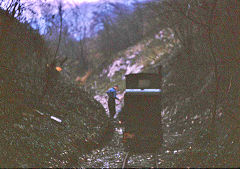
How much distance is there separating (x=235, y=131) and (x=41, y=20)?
11008 mm

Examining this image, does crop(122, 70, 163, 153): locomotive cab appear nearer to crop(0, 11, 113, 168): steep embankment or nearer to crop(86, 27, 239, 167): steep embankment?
crop(86, 27, 239, 167): steep embankment

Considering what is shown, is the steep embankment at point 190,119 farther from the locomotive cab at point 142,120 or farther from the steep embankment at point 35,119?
the steep embankment at point 35,119

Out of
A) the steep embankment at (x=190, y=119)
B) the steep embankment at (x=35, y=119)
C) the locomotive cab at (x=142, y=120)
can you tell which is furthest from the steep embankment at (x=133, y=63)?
the locomotive cab at (x=142, y=120)

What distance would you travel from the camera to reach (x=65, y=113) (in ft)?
55.5

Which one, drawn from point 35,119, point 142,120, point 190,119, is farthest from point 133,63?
point 35,119

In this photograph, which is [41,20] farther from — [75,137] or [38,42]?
[75,137]

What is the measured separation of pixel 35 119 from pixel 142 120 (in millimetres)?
5315

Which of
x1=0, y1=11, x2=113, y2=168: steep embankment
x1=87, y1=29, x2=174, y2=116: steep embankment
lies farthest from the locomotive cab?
x1=87, y1=29, x2=174, y2=116: steep embankment

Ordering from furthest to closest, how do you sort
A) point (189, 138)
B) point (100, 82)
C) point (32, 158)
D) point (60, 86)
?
point (100, 82) < point (60, 86) < point (189, 138) < point (32, 158)

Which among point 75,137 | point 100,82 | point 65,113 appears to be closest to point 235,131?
point 75,137

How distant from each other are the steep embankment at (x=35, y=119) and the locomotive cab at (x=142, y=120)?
1920mm

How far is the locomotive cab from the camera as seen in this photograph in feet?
46.5

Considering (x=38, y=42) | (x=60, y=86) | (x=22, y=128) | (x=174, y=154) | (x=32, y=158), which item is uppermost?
(x=38, y=42)

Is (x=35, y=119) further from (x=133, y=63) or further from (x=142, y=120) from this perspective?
(x=133, y=63)
